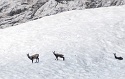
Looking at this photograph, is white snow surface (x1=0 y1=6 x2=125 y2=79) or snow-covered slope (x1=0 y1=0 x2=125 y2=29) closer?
white snow surface (x1=0 y1=6 x2=125 y2=79)

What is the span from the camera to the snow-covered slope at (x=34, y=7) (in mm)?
34125

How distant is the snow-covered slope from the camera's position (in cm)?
3412

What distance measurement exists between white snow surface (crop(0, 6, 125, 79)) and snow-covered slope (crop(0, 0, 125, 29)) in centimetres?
186

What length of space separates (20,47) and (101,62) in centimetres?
793

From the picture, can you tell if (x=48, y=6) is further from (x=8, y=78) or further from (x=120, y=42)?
(x=8, y=78)

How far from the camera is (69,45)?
2381 centimetres

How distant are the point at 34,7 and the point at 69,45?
1282 cm

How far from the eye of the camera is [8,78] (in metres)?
16.5

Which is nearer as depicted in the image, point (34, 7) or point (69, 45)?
point (69, 45)

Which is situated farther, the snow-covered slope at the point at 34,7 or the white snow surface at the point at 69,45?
the snow-covered slope at the point at 34,7

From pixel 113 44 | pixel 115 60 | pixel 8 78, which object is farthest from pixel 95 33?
pixel 8 78

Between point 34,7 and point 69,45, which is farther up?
point 34,7

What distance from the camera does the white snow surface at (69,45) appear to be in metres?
18.4

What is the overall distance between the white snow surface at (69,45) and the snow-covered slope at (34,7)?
186cm
